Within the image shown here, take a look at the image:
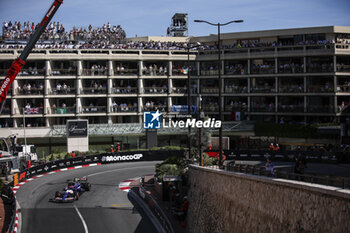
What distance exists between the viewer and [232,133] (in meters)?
57.8

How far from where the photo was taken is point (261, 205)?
17.6m

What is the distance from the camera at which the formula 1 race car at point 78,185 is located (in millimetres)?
33375

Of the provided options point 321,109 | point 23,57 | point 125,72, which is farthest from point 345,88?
point 23,57

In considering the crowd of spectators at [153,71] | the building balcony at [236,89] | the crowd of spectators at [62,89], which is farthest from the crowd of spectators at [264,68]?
the crowd of spectators at [62,89]

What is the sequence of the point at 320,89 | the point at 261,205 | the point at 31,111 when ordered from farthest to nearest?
1. the point at 31,111
2. the point at 320,89
3. the point at 261,205

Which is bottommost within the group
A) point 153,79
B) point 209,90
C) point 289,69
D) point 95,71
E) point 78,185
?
point 78,185

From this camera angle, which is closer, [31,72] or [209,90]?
[31,72]

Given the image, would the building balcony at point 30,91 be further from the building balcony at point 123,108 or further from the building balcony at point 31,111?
the building balcony at point 123,108

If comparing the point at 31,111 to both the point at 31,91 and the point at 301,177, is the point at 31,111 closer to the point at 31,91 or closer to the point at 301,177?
the point at 31,91

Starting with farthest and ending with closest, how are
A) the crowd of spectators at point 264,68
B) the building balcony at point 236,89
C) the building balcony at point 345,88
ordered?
the building balcony at point 236,89 < the crowd of spectators at point 264,68 < the building balcony at point 345,88

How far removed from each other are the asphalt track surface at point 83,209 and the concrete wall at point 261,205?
393cm

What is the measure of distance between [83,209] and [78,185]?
412cm

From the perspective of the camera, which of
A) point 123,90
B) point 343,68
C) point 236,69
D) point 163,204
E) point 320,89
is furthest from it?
point 123,90

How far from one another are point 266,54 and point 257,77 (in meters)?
3.38
